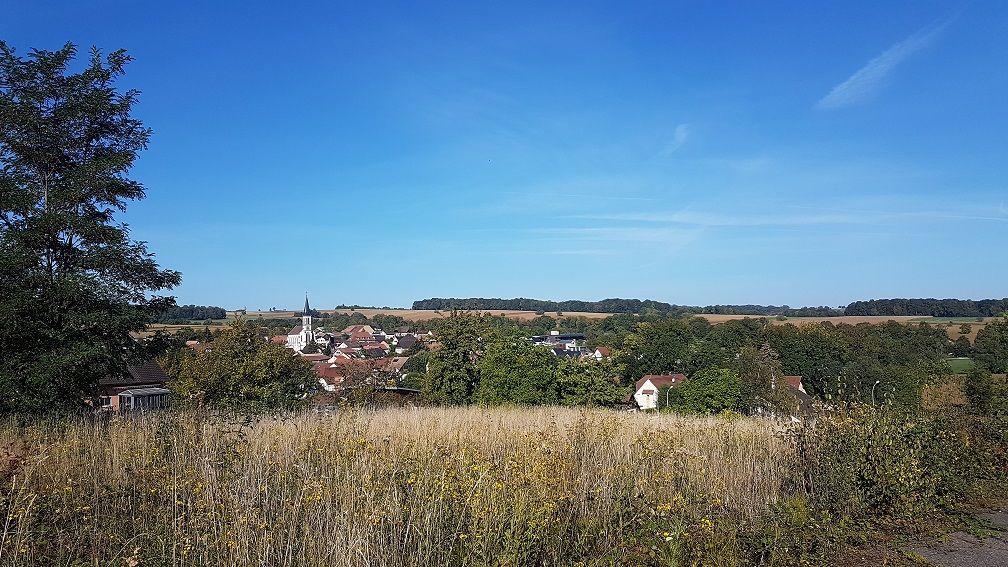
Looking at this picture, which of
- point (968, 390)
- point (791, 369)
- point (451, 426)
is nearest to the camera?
point (451, 426)

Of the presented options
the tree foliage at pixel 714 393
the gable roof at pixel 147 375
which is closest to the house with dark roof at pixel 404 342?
the gable roof at pixel 147 375

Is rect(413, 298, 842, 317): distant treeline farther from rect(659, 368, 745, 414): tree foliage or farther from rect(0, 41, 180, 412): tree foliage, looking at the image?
rect(0, 41, 180, 412): tree foliage

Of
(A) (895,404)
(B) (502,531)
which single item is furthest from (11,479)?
(A) (895,404)

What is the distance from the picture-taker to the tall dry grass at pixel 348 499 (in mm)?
4023

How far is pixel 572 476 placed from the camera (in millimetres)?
6156

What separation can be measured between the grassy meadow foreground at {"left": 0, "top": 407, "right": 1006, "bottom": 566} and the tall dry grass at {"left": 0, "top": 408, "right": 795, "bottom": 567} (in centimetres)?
2

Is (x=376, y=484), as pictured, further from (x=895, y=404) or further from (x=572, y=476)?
(x=895, y=404)

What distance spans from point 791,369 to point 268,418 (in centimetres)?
7341

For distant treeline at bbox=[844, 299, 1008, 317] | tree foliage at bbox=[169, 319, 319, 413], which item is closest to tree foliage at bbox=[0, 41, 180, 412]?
tree foliage at bbox=[169, 319, 319, 413]

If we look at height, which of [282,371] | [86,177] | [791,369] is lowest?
[791,369]

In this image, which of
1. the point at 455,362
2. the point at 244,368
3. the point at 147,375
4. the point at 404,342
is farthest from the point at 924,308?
the point at 147,375

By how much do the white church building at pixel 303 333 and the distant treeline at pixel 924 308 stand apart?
354ft

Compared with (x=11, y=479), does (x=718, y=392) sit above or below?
below

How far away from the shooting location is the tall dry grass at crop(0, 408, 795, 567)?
402 centimetres
